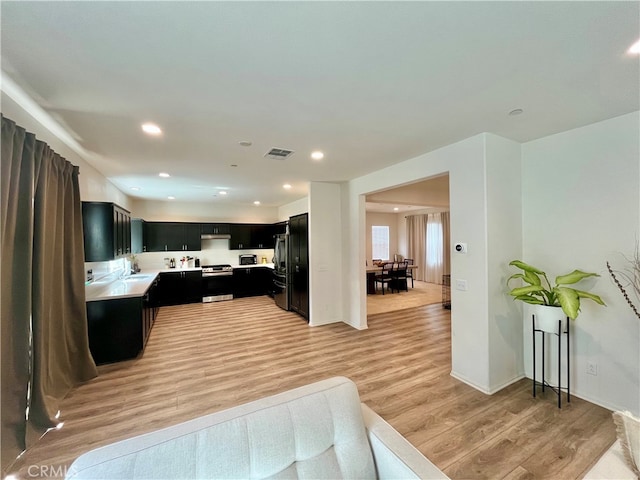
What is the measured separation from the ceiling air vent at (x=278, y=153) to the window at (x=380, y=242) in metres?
7.57

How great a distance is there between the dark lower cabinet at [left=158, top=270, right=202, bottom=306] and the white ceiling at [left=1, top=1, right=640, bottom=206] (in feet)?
14.0

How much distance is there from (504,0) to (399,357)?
361 cm

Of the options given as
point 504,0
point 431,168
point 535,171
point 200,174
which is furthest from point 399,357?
point 200,174

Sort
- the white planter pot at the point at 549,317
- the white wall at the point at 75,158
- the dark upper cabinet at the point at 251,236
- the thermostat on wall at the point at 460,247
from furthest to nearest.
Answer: the dark upper cabinet at the point at 251,236
the thermostat on wall at the point at 460,247
the white planter pot at the point at 549,317
the white wall at the point at 75,158

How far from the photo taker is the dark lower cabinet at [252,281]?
289 inches

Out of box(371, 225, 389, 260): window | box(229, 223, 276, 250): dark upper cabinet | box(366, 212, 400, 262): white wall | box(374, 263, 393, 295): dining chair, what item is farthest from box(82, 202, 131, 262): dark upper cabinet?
box(371, 225, 389, 260): window

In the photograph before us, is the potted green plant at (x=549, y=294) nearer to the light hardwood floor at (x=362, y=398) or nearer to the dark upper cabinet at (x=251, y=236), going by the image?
the light hardwood floor at (x=362, y=398)

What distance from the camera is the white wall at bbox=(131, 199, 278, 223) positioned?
704 centimetres

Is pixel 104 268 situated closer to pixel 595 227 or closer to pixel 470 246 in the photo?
pixel 470 246

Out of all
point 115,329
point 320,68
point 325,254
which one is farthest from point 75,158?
point 325,254

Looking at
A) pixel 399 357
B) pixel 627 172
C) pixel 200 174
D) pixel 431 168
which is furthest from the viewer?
pixel 200 174

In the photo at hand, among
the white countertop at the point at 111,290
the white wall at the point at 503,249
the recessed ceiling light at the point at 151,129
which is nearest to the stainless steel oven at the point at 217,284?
the white countertop at the point at 111,290

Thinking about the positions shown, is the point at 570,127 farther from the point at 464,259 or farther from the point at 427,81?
the point at 427,81

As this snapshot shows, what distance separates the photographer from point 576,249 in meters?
2.67
